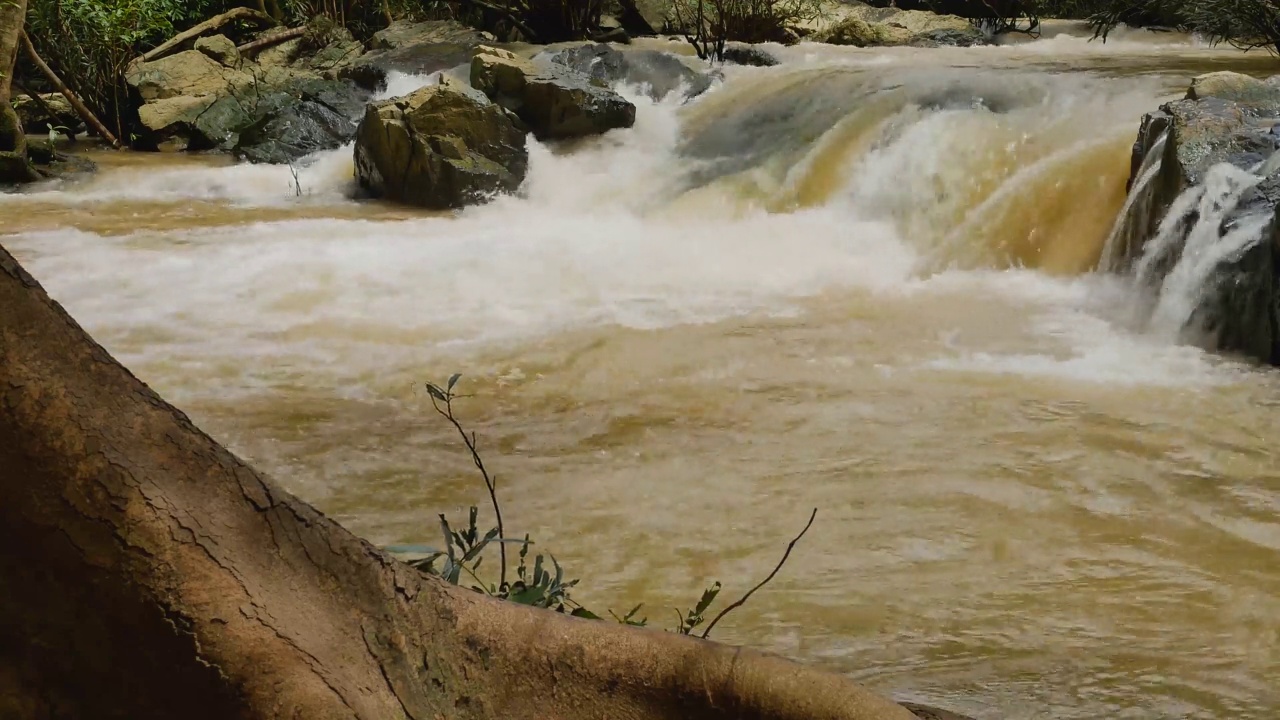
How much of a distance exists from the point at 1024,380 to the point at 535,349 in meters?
1.92

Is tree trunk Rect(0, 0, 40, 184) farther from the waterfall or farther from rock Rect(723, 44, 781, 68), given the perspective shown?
the waterfall

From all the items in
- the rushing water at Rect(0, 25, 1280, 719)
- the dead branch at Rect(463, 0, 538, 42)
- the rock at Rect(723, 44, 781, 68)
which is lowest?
the rushing water at Rect(0, 25, 1280, 719)

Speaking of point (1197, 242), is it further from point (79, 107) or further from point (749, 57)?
point (79, 107)

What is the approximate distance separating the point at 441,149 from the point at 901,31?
680cm

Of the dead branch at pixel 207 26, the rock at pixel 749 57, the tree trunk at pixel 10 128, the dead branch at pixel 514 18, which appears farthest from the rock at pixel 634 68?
the dead branch at pixel 207 26

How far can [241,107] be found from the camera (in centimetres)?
1186

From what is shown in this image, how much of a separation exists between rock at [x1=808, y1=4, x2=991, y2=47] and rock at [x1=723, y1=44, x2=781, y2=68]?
2065 millimetres

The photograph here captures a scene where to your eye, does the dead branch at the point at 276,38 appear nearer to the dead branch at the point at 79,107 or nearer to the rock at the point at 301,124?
the dead branch at the point at 79,107

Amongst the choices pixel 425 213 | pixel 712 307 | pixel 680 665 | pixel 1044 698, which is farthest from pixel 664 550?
pixel 425 213

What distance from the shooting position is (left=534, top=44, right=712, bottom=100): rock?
10539 mm

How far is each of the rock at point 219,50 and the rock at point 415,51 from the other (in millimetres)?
1574

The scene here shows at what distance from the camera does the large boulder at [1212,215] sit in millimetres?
4930

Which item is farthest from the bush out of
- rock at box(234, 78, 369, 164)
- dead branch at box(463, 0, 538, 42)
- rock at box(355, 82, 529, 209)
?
rock at box(234, 78, 369, 164)

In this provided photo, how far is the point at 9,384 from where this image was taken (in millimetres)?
1058
